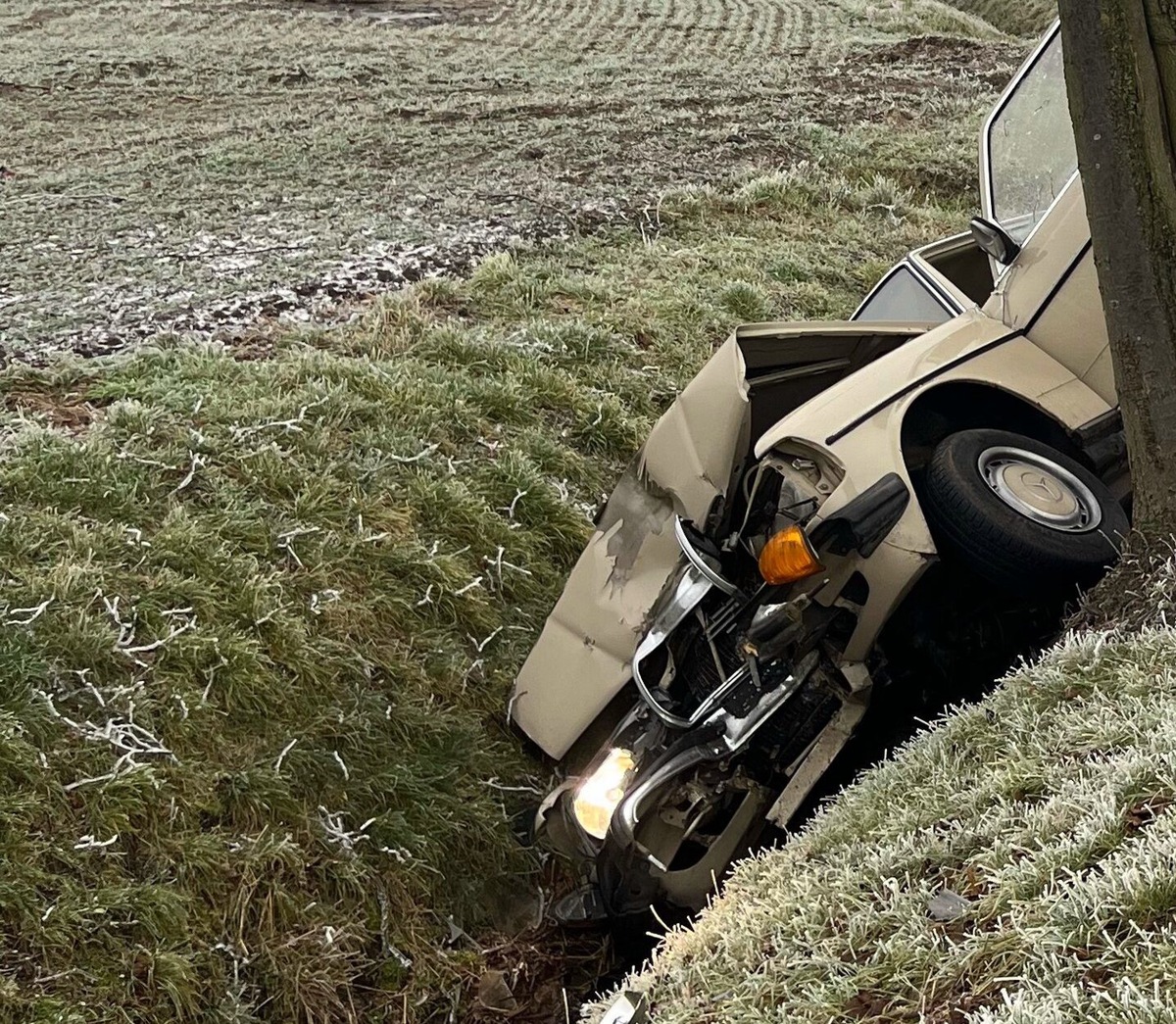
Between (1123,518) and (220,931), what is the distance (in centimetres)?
276

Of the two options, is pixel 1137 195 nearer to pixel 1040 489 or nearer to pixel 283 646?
pixel 1040 489

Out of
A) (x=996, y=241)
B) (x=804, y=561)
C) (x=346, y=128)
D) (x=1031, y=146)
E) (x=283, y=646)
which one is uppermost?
(x=1031, y=146)

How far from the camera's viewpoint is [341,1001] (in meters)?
3.18

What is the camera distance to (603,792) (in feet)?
10.2

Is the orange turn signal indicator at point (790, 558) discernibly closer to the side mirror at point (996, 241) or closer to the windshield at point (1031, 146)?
the side mirror at point (996, 241)

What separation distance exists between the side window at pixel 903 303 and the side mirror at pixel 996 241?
0.53 meters

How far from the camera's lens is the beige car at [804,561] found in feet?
9.43

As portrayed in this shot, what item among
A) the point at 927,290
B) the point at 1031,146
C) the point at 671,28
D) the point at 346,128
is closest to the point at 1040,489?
the point at 927,290

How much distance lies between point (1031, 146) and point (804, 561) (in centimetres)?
232

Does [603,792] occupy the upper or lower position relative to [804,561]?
lower

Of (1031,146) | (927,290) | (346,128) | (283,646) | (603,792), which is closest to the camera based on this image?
(603,792)

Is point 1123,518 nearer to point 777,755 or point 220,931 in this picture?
point 777,755

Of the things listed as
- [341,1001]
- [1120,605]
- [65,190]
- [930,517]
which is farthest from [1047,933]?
[65,190]

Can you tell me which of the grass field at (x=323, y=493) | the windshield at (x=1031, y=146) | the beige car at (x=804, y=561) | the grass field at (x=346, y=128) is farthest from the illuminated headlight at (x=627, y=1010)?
the grass field at (x=346, y=128)
